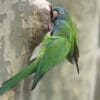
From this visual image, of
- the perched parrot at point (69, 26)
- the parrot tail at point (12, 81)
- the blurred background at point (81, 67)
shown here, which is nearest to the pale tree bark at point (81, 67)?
the blurred background at point (81, 67)

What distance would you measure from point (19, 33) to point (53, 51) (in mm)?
108

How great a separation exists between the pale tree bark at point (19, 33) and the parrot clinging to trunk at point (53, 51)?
0.04m

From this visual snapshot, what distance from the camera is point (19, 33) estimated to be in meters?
1.44

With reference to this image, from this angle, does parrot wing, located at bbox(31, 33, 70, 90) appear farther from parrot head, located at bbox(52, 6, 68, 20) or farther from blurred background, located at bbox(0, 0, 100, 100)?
blurred background, located at bbox(0, 0, 100, 100)

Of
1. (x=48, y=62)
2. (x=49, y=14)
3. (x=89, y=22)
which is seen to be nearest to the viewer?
(x=48, y=62)

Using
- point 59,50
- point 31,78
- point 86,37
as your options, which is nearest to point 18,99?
point 31,78

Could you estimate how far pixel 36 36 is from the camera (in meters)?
1.46

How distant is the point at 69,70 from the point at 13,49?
1416 millimetres

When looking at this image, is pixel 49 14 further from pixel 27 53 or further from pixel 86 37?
pixel 86 37

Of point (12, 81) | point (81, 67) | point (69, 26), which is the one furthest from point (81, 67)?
point (12, 81)

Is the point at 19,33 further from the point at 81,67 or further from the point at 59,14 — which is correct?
the point at 81,67

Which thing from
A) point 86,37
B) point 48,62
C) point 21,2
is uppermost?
point 21,2

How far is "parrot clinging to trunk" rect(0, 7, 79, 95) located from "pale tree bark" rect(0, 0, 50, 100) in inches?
1.5

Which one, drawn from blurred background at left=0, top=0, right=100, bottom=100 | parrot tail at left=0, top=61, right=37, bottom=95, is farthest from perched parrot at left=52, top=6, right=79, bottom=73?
blurred background at left=0, top=0, right=100, bottom=100
